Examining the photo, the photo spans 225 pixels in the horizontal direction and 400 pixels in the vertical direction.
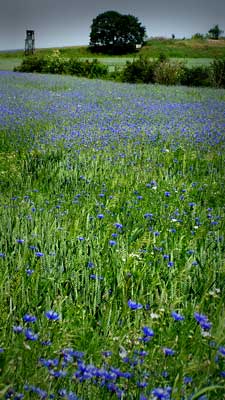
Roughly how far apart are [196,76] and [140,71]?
122 inches

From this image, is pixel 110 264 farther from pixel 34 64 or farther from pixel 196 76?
pixel 34 64

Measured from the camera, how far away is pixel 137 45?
175 ft

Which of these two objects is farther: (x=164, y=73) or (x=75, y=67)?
(x=75, y=67)

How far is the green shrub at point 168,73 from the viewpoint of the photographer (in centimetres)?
2362

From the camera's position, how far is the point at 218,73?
898 inches

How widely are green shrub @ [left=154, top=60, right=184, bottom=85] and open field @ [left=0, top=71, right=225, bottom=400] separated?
1635cm

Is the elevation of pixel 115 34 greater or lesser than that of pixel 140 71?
greater

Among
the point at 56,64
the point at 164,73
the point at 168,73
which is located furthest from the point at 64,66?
the point at 168,73

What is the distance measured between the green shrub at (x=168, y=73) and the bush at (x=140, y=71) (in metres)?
0.43

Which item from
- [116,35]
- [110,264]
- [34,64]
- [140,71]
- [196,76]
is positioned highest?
[116,35]

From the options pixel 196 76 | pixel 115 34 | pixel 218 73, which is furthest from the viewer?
pixel 115 34

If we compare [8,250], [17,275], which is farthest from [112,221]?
[17,275]

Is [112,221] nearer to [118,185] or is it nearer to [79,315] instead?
[118,185]

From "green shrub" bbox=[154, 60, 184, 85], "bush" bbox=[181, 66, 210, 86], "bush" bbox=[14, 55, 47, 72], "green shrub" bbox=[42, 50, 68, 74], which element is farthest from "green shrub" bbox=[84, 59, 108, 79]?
"bush" bbox=[181, 66, 210, 86]
